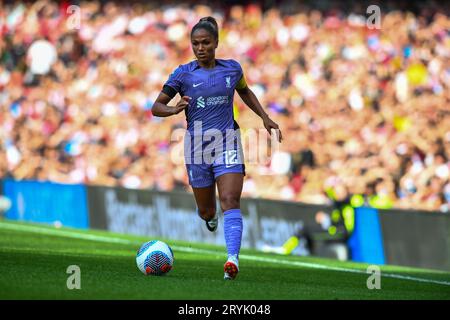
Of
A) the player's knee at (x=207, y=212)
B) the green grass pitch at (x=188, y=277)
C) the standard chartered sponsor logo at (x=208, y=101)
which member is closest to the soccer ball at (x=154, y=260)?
the green grass pitch at (x=188, y=277)

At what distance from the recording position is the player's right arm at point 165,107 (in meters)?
9.48

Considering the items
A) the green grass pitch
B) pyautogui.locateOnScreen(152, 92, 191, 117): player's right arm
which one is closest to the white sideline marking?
the green grass pitch

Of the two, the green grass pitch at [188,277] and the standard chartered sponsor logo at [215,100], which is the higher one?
the standard chartered sponsor logo at [215,100]

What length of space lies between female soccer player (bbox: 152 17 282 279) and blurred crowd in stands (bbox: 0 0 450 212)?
7389 mm

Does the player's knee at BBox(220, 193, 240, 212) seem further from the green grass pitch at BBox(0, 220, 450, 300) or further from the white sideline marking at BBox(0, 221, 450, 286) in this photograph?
the white sideline marking at BBox(0, 221, 450, 286)

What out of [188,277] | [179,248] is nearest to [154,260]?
[188,277]

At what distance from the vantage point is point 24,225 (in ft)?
62.2

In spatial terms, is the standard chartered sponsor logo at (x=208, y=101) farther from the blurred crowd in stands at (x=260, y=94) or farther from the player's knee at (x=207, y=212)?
the blurred crowd in stands at (x=260, y=94)

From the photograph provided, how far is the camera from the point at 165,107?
388 inches

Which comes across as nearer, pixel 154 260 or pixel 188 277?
pixel 154 260

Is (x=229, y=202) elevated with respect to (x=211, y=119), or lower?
lower

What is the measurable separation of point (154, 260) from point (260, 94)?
10602mm

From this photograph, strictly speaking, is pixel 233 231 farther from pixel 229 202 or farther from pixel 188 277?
pixel 188 277

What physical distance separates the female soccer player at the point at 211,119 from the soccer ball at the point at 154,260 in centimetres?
58
